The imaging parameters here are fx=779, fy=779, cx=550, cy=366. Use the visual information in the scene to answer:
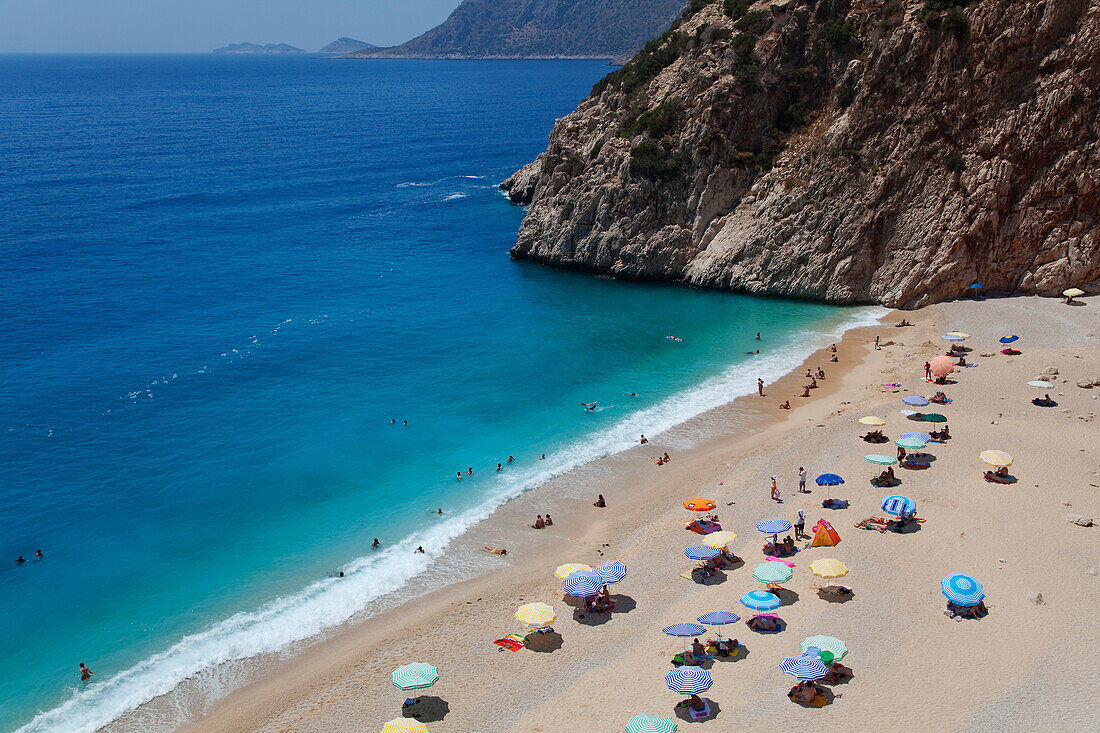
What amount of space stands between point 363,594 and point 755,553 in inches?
566

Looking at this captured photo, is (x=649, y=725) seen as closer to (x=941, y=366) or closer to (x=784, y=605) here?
(x=784, y=605)

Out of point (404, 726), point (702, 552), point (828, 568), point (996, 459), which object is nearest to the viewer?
point (404, 726)

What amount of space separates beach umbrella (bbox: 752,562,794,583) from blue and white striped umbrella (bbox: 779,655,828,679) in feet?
12.0

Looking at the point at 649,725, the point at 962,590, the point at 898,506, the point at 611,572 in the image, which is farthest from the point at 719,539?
the point at 649,725

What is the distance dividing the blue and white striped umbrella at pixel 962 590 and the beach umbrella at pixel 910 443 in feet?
31.9

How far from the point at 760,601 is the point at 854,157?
131 ft

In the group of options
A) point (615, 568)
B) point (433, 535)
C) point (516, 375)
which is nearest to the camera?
point (615, 568)

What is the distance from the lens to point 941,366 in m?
40.6

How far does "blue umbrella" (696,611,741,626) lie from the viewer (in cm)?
2340

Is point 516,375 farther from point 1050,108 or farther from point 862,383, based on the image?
point 1050,108

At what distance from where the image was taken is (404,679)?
22.0 metres

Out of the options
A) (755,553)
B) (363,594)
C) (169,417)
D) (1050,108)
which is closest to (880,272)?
(1050,108)

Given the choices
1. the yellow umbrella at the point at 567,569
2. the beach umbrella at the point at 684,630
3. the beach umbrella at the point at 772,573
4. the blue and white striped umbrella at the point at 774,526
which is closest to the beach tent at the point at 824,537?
the blue and white striped umbrella at the point at 774,526

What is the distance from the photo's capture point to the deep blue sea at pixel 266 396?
1105 inches
